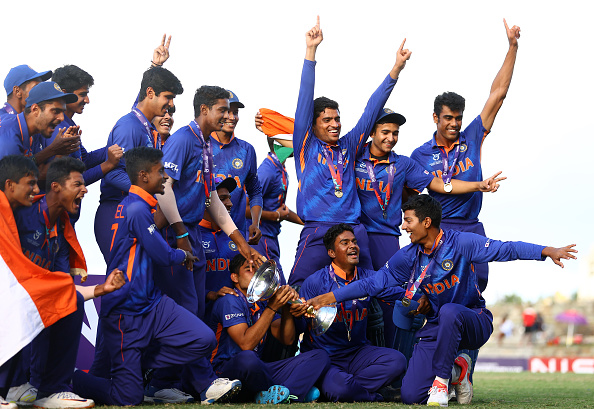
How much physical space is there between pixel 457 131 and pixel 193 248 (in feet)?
11.1

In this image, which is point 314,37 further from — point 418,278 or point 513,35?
point 418,278

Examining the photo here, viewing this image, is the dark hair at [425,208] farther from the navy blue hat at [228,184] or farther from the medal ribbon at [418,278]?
the navy blue hat at [228,184]

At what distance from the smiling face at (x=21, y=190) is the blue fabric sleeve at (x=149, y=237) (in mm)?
762

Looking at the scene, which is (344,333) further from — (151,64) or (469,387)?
(151,64)

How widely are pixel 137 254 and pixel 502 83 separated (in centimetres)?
470

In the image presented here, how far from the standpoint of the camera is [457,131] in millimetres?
8367

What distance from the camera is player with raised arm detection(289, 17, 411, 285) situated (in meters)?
7.64

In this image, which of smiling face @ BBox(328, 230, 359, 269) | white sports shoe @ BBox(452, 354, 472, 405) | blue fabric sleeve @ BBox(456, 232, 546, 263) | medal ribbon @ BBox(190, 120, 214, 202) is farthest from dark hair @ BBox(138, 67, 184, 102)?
white sports shoe @ BBox(452, 354, 472, 405)

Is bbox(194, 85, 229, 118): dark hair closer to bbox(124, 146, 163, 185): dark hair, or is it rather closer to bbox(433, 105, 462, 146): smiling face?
bbox(124, 146, 163, 185): dark hair

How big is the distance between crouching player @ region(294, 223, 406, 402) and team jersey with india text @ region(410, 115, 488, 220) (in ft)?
4.34

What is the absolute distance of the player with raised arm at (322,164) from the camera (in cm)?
764

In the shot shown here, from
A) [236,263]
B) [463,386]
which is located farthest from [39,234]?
[463,386]

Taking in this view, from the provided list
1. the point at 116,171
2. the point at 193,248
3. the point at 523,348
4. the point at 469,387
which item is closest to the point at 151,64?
the point at 116,171

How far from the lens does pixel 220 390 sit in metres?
6.21
